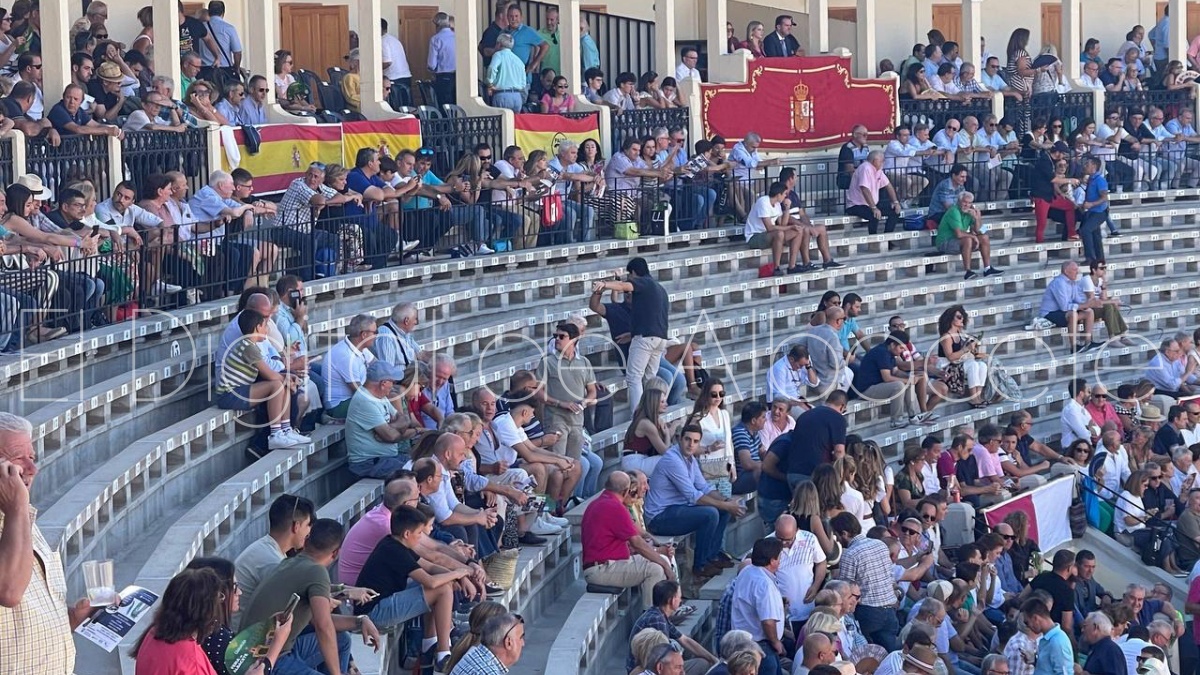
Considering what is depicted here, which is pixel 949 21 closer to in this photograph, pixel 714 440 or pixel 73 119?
pixel 714 440

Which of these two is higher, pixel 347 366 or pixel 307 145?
pixel 307 145

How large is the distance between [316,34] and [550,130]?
4.34 meters

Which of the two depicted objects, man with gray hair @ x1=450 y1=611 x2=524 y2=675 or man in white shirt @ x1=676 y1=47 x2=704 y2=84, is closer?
man with gray hair @ x1=450 y1=611 x2=524 y2=675

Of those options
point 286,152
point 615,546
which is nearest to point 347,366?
point 615,546

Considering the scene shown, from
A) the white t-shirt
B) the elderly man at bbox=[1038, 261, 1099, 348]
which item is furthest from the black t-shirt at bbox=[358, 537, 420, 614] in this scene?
the elderly man at bbox=[1038, 261, 1099, 348]

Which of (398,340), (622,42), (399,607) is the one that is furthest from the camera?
(622,42)

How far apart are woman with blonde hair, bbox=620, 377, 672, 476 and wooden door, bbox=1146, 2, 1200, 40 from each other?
18.1m

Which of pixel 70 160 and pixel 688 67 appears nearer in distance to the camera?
pixel 70 160

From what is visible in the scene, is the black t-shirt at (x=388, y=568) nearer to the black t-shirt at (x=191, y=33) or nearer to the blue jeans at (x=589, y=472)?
the blue jeans at (x=589, y=472)

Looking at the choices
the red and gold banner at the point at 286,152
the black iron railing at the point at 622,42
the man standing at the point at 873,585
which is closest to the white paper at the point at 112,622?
the man standing at the point at 873,585

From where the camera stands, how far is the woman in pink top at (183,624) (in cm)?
830

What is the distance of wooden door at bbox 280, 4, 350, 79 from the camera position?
86.6ft

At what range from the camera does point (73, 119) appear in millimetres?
18109

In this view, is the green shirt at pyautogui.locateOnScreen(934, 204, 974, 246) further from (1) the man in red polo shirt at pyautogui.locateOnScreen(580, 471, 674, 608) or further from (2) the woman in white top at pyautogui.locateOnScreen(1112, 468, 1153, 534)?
(1) the man in red polo shirt at pyautogui.locateOnScreen(580, 471, 674, 608)
